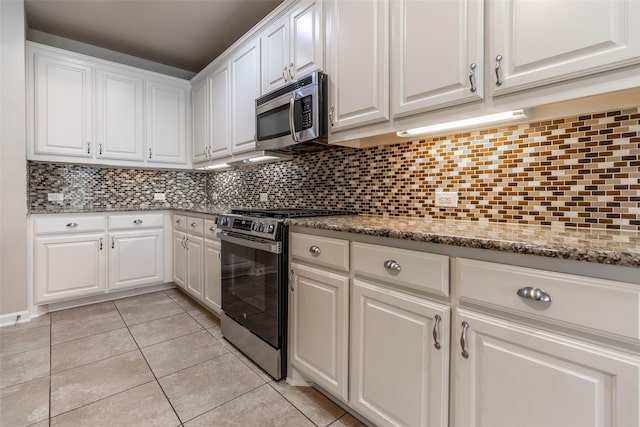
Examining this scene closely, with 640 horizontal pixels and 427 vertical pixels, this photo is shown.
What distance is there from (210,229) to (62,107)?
6.20 feet

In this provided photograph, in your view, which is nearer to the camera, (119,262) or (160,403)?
(160,403)

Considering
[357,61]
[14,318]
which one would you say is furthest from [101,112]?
[357,61]

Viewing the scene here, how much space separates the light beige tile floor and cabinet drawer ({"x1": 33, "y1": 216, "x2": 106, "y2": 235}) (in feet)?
2.54

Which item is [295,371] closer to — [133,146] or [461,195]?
[461,195]

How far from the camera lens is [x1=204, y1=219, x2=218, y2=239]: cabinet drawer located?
2.50 m

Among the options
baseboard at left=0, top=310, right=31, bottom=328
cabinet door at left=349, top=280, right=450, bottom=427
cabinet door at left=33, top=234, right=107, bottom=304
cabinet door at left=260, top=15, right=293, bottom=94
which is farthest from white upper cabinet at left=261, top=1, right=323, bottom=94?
baseboard at left=0, top=310, right=31, bottom=328

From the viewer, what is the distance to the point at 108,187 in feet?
11.1

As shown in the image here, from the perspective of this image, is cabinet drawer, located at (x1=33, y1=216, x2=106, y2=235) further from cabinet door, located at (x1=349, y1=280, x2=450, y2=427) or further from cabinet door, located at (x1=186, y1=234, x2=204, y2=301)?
cabinet door, located at (x1=349, y1=280, x2=450, y2=427)

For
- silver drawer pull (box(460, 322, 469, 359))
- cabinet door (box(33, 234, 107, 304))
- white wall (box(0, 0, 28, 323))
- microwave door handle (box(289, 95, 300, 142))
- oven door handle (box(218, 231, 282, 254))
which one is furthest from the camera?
cabinet door (box(33, 234, 107, 304))

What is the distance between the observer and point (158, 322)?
2533 millimetres

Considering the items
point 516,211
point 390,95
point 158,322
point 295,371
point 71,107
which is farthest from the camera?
point 71,107

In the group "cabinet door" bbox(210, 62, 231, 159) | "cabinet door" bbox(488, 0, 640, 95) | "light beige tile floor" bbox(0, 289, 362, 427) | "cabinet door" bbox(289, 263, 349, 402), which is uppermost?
"cabinet door" bbox(210, 62, 231, 159)

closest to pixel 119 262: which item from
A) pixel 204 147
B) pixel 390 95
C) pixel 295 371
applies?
pixel 204 147

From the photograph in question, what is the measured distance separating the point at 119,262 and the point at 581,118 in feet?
12.0
